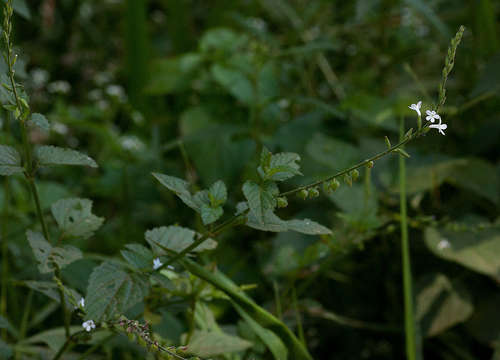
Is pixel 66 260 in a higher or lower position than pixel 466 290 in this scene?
lower

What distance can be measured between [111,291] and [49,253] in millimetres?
109

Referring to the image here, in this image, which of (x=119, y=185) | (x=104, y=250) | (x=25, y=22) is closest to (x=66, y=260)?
(x=104, y=250)

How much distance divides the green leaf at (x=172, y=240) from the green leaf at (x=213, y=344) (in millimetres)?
152

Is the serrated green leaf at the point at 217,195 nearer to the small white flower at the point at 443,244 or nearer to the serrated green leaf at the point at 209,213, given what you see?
the serrated green leaf at the point at 209,213

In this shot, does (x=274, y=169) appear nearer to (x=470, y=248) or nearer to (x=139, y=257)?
(x=139, y=257)

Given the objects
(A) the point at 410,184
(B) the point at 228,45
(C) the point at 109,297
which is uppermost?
(B) the point at 228,45

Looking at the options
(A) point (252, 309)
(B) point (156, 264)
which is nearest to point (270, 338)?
(A) point (252, 309)

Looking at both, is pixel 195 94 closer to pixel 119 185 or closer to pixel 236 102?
pixel 236 102

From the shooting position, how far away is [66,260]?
634 millimetres

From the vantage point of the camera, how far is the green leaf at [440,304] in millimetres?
1006

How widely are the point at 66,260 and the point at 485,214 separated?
1.03 metres

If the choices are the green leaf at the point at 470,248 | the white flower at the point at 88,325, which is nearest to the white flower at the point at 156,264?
the white flower at the point at 88,325

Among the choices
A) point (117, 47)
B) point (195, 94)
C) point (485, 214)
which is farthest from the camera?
point (117, 47)

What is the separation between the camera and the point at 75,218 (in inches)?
28.1
